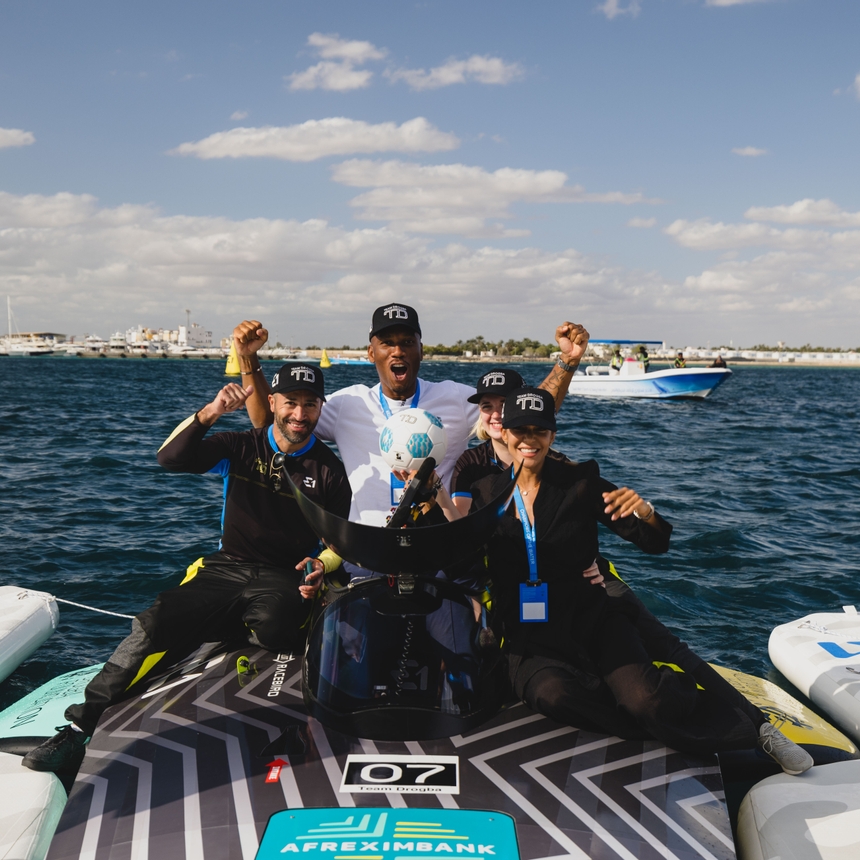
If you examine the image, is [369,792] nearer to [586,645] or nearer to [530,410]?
[586,645]

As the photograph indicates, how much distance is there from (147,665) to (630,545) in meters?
7.55

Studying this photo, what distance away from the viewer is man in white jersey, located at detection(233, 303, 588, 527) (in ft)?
14.7

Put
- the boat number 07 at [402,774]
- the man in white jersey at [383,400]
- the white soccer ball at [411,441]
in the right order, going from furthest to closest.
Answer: the man in white jersey at [383,400] < the white soccer ball at [411,441] < the boat number 07 at [402,774]

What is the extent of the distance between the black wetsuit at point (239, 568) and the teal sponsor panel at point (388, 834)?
1443mm

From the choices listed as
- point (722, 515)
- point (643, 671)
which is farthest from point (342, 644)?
point (722, 515)

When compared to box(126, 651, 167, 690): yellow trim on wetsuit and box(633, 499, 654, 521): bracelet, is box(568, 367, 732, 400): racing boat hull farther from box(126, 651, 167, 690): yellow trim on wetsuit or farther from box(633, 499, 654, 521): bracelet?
box(126, 651, 167, 690): yellow trim on wetsuit

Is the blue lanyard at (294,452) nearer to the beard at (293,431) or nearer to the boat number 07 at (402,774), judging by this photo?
the beard at (293,431)

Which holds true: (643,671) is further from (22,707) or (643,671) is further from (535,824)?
(22,707)

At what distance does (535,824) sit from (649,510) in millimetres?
1524

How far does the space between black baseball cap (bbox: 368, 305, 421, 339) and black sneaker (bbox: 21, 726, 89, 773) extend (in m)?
2.66

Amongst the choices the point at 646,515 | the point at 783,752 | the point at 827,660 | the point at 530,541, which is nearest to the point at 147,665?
the point at 530,541

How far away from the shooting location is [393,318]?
14.4ft

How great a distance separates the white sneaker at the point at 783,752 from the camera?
141 inches

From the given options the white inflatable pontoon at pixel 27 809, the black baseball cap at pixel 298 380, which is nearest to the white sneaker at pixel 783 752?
the black baseball cap at pixel 298 380
